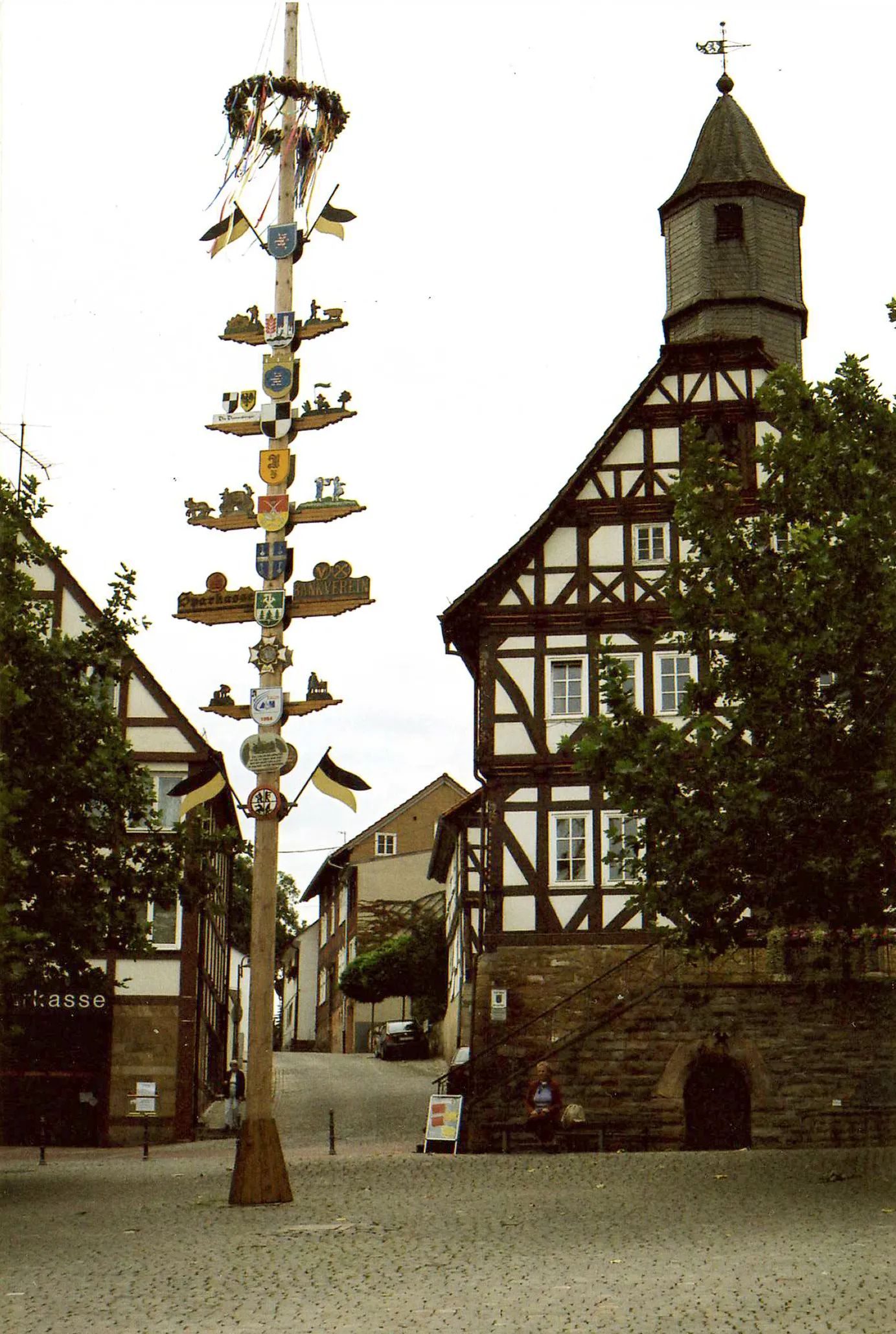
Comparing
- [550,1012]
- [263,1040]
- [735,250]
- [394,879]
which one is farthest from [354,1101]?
[394,879]

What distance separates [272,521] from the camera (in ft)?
64.1

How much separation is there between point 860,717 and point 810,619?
1.26m

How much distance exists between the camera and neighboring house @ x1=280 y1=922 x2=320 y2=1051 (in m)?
78.0

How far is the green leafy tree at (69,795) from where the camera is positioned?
2122 centimetres

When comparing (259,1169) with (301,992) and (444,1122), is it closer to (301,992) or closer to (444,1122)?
(444,1122)

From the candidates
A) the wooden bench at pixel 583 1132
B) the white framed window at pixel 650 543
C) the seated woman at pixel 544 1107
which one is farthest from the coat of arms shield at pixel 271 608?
the white framed window at pixel 650 543

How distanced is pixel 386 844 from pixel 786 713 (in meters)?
49.3

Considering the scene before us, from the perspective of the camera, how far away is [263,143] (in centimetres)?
2031

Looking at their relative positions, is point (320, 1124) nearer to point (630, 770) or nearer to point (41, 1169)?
point (41, 1169)

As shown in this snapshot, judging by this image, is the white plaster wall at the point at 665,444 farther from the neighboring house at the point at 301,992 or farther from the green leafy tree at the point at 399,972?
the neighboring house at the point at 301,992

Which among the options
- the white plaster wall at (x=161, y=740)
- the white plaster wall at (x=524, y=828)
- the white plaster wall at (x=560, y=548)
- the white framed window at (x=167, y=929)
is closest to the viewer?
the white plaster wall at (x=524, y=828)

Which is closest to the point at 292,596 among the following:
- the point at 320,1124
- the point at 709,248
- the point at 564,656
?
the point at 564,656

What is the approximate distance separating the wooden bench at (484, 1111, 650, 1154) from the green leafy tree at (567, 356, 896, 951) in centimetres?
835

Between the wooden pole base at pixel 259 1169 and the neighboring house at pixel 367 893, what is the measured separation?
40.6 m
